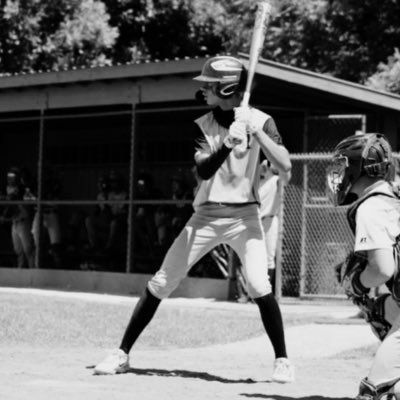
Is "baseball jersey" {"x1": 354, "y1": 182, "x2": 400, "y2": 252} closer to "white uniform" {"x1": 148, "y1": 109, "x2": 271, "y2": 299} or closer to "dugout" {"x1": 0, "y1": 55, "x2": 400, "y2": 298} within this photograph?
"white uniform" {"x1": 148, "y1": 109, "x2": 271, "y2": 299}

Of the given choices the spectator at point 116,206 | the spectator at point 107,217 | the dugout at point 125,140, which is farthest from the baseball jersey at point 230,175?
the spectator at point 116,206

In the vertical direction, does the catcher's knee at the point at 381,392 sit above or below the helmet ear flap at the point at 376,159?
below

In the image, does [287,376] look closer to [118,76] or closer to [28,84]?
[118,76]

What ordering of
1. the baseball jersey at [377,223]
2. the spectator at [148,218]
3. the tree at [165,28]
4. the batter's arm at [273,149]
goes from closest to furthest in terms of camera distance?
the baseball jersey at [377,223] < the batter's arm at [273,149] < the spectator at [148,218] < the tree at [165,28]

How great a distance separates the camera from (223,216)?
7.14m

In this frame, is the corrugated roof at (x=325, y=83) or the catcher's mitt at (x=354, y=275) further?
the corrugated roof at (x=325, y=83)

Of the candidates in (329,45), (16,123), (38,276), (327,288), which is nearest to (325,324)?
(327,288)

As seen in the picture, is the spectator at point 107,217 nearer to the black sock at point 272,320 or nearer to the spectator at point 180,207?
the spectator at point 180,207

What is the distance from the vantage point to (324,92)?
14.7 metres

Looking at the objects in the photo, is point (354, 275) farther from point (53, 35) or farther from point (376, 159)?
point (53, 35)

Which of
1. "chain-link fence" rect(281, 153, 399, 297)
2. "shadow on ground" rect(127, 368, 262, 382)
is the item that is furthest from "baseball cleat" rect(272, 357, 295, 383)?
"chain-link fence" rect(281, 153, 399, 297)

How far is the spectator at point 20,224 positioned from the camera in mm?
18056

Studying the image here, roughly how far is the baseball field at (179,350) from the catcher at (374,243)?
40.3 inches

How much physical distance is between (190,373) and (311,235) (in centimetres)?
795
